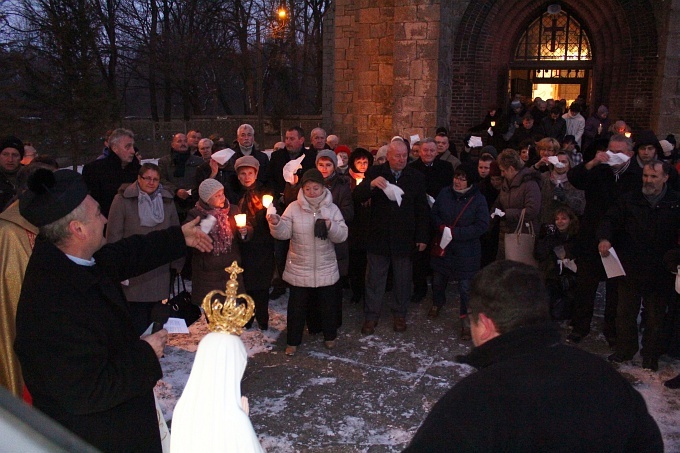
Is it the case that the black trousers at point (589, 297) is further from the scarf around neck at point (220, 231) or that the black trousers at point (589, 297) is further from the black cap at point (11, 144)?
the black cap at point (11, 144)

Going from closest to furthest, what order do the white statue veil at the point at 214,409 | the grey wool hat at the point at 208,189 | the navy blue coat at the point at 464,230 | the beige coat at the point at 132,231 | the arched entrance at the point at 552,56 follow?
the white statue veil at the point at 214,409 < the beige coat at the point at 132,231 < the grey wool hat at the point at 208,189 < the navy blue coat at the point at 464,230 < the arched entrance at the point at 552,56

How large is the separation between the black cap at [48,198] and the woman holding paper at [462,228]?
4311 millimetres

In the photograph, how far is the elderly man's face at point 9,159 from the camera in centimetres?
607

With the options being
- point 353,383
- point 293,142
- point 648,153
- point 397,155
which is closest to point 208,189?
point 397,155

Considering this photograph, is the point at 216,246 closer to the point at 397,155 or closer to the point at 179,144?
the point at 397,155

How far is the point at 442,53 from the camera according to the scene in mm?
12578

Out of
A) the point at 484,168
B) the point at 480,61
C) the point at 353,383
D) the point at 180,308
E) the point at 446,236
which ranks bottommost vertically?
the point at 353,383

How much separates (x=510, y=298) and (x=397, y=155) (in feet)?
14.0

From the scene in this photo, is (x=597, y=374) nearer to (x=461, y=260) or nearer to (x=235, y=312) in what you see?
(x=235, y=312)

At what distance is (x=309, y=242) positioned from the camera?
223 inches

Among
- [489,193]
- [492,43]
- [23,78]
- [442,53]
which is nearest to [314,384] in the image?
[489,193]

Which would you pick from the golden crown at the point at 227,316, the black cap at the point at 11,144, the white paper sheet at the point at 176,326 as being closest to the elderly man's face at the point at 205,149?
the black cap at the point at 11,144

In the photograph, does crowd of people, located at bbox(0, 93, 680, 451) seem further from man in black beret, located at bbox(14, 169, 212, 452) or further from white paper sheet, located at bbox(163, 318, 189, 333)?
man in black beret, located at bbox(14, 169, 212, 452)

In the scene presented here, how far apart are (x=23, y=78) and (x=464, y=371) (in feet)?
44.8
